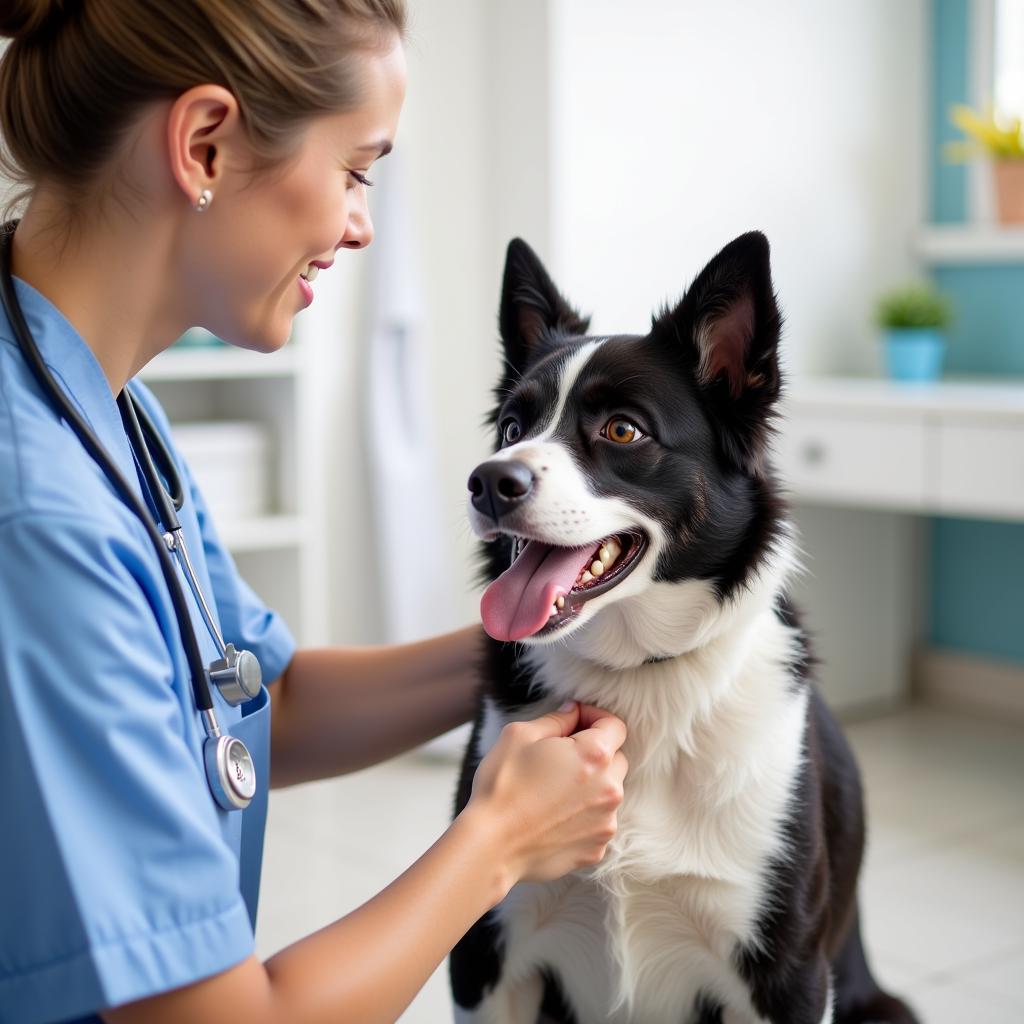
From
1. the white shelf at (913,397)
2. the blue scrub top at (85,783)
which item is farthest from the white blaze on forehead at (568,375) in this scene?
the white shelf at (913,397)

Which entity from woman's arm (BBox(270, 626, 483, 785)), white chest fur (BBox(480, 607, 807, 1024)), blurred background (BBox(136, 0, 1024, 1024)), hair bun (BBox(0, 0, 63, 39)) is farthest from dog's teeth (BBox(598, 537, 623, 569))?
blurred background (BBox(136, 0, 1024, 1024))

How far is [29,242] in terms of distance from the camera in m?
1.00

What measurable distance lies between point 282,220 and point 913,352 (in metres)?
2.46

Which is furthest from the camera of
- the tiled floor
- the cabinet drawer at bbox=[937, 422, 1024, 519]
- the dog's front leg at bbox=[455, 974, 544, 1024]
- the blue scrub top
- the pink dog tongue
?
the cabinet drawer at bbox=[937, 422, 1024, 519]

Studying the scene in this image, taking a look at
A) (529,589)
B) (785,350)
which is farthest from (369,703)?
(785,350)

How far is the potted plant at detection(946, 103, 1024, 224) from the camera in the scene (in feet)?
10.2

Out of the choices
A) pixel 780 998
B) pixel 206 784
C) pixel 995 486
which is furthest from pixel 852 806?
pixel 995 486

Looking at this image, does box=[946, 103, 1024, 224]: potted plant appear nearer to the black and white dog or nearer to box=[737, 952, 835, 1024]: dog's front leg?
the black and white dog

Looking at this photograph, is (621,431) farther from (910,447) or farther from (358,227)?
Result: (910,447)

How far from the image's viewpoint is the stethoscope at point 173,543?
941 mm

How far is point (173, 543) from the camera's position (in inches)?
42.7

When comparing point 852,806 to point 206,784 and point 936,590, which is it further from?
point 936,590

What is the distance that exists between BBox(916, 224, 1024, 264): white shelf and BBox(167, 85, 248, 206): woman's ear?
8.80ft

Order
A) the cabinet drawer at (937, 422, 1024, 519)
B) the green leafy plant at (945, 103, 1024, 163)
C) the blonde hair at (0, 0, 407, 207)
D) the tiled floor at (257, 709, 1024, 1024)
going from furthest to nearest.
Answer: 1. the green leafy plant at (945, 103, 1024, 163)
2. the cabinet drawer at (937, 422, 1024, 519)
3. the tiled floor at (257, 709, 1024, 1024)
4. the blonde hair at (0, 0, 407, 207)
